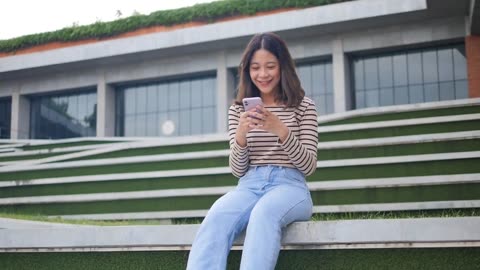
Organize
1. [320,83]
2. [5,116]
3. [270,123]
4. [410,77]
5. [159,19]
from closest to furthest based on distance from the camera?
1. [270,123]
2. [410,77]
3. [320,83]
4. [159,19]
5. [5,116]

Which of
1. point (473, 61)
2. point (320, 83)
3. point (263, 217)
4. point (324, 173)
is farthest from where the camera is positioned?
point (320, 83)

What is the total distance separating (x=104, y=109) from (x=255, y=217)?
20.6 m

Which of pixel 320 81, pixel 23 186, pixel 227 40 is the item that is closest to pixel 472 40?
pixel 320 81

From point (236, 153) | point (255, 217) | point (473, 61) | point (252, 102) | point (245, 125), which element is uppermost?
point (473, 61)

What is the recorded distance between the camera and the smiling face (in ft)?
12.5

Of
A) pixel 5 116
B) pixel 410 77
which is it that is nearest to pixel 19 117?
pixel 5 116

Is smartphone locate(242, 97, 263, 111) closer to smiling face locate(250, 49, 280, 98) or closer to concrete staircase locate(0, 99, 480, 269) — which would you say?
smiling face locate(250, 49, 280, 98)

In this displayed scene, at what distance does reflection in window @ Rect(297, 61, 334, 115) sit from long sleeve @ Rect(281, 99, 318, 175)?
649 inches

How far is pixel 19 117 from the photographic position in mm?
24953

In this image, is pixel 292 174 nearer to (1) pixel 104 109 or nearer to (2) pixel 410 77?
(2) pixel 410 77

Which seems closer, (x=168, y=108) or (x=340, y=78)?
(x=340, y=78)

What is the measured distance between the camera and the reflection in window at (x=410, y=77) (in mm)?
18781

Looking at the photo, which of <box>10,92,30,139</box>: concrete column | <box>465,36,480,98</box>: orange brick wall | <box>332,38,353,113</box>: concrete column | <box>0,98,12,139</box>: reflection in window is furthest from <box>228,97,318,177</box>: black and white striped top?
<box>0,98,12,139</box>: reflection in window

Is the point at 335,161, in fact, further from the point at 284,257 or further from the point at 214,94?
the point at 214,94
